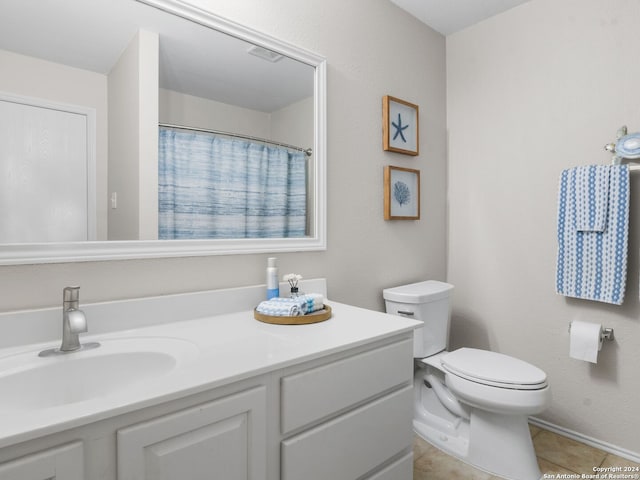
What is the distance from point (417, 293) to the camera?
1908mm

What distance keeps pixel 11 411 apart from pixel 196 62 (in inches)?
47.1

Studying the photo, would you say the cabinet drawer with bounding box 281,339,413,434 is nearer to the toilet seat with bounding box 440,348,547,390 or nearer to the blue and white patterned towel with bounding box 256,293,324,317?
the blue and white patterned towel with bounding box 256,293,324,317

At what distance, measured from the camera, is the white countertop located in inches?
25.5

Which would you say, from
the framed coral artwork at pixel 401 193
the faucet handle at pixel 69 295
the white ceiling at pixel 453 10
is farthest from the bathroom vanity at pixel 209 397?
the white ceiling at pixel 453 10

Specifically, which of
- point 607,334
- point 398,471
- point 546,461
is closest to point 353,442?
point 398,471

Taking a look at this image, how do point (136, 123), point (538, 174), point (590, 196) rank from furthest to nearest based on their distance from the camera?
point (538, 174) → point (590, 196) → point (136, 123)

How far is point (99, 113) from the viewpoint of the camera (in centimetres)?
115

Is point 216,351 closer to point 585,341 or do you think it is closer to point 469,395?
point 469,395

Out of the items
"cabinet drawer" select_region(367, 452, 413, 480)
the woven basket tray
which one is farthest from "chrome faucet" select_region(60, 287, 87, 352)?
"cabinet drawer" select_region(367, 452, 413, 480)

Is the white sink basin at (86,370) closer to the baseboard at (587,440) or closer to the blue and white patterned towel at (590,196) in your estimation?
the blue and white patterned towel at (590,196)

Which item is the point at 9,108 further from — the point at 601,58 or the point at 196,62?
the point at 601,58

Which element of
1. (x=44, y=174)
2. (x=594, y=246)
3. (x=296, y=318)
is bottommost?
(x=296, y=318)

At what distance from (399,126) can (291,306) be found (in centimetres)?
129

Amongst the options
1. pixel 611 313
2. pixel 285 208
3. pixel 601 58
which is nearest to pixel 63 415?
pixel 285 208
